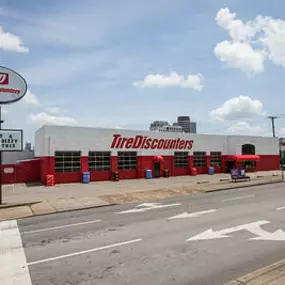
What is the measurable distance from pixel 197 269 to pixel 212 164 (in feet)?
121

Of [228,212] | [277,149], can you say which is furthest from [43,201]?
[277,149]

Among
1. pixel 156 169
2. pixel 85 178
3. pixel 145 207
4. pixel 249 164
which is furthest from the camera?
pixel 249 164

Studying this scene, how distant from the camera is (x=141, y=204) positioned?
18609mm

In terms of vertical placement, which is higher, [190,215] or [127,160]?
[127,160]

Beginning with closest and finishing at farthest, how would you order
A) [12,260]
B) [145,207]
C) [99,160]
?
[12,260] < [145,207] < [99,160]

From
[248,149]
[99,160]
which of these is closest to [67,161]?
[99,160]

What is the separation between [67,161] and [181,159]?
1439 centimetres

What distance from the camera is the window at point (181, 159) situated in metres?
40.0

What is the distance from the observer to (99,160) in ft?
112

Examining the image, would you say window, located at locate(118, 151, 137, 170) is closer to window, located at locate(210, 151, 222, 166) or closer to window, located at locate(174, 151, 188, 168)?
window, located at locate(174, 151, 188, 168)

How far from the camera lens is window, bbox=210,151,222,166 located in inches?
1699

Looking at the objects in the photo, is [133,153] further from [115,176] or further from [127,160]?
[115,176]

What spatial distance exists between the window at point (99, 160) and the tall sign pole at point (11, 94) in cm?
1294

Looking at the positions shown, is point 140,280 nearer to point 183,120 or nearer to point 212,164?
point 212,164
